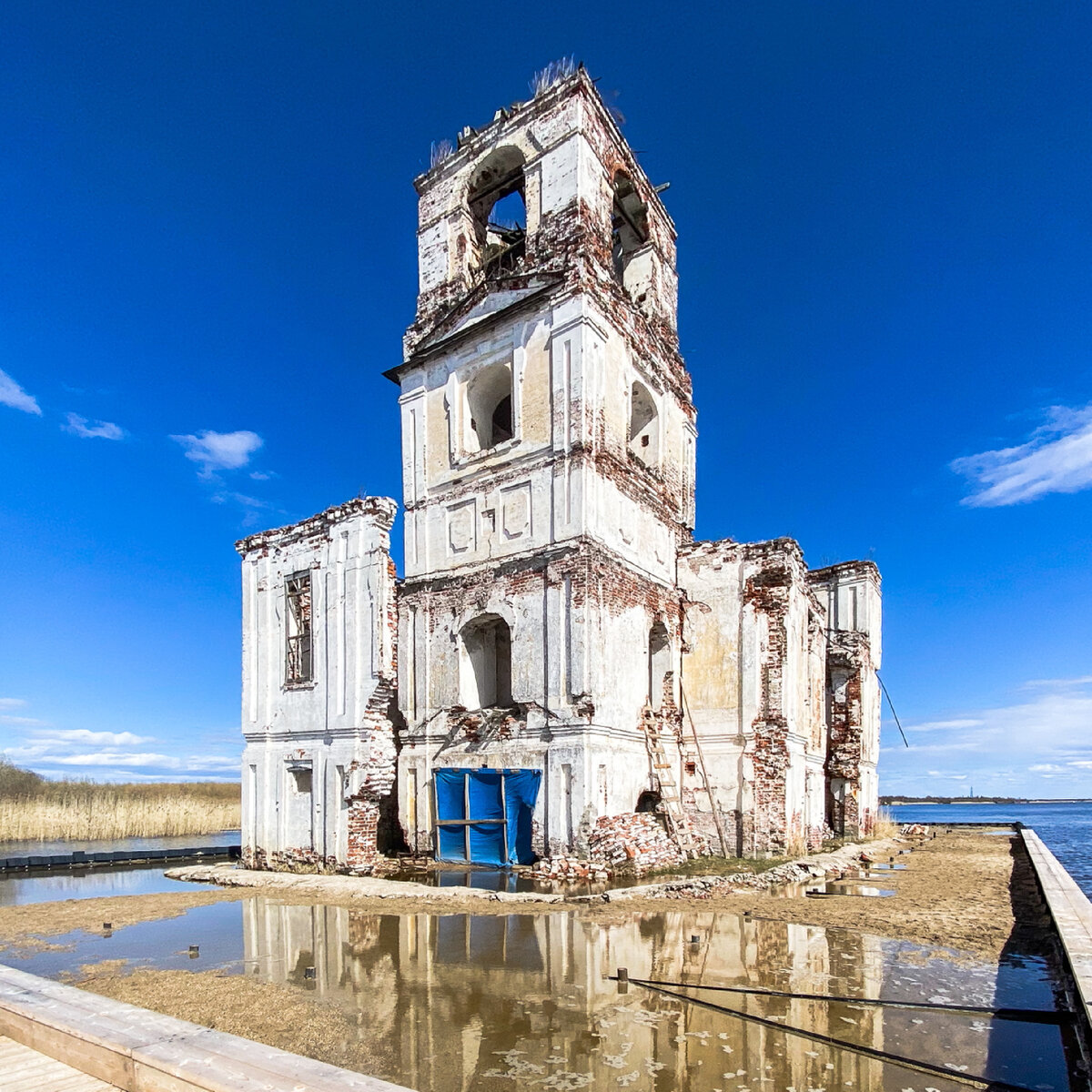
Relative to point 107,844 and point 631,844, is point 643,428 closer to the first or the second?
point 631,844

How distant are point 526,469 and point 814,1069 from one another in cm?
1225

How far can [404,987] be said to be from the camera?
22.8 feet

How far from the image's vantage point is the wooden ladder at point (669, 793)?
619 inches

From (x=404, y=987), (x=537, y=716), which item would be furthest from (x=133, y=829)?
(x=404, y=987)

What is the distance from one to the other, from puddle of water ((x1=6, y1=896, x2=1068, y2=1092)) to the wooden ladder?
5.31m

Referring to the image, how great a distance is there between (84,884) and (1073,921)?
54.5 feet

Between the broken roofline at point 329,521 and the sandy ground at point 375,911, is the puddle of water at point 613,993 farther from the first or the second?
the broken roofline at point 329,521

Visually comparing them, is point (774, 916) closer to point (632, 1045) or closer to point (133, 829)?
point (632, 1045)

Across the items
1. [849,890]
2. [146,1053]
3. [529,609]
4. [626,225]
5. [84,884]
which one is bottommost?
[84,884]

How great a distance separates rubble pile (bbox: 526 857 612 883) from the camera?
1312 cm

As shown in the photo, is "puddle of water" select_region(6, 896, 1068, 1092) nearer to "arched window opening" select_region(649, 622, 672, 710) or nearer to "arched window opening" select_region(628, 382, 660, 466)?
"arched window opening" select_region(649, 622, 672, 710)

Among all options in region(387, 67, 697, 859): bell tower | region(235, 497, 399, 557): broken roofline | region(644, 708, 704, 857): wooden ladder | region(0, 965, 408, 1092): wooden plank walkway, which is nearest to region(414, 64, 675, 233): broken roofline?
region(387, 67, 697, 859): bell tower

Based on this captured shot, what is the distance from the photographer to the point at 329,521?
55.9 ft

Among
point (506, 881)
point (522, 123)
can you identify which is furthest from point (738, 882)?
point (522, 123)
